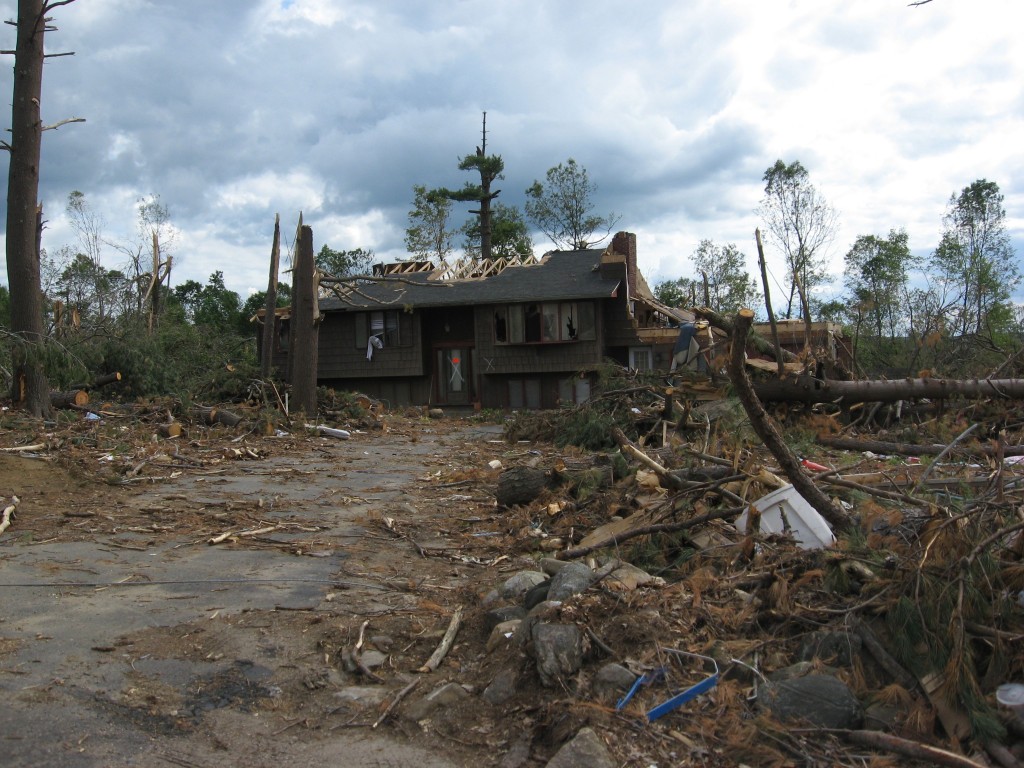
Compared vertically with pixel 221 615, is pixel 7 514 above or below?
above

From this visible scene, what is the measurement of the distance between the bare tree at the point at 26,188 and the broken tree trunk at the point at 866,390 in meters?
10.8

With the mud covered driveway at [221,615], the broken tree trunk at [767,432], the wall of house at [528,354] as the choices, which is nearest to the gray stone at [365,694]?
the mud covered driveway at [221,615]

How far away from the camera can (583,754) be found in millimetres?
3068

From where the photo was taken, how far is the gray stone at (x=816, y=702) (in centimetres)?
319

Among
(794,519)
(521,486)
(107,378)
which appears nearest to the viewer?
(794,519)

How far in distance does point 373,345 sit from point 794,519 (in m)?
24.0

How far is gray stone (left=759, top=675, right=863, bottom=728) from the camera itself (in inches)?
125

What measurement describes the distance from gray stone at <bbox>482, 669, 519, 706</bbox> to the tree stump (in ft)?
13.3

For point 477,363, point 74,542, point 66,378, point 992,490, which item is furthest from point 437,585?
point 477,363

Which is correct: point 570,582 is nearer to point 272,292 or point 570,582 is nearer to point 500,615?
point 500,615

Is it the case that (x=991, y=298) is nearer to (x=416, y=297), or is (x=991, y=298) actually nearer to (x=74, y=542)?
(x=416, y=297)

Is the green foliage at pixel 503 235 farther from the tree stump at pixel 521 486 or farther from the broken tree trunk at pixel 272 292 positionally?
the tree stump at pixel 521 486

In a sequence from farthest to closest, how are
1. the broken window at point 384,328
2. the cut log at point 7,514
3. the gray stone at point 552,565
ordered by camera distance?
the broken window at point 384,328 < the cut log at point 7,514 < the gray stone at point 552,565

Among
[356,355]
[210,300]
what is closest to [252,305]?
[210,300]
